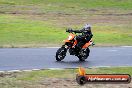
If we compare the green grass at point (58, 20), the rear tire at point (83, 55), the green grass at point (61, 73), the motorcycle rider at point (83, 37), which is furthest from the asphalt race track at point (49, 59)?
the green grass at point (58, 20)

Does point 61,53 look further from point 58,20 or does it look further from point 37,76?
point 58,20

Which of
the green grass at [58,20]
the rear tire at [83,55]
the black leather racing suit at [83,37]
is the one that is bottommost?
the green grass at [58,20]

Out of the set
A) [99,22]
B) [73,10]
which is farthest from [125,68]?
[73,10]

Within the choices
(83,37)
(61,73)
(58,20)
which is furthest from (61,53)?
(58,20)

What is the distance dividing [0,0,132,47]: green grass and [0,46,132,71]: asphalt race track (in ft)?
10.5

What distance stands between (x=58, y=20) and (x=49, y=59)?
2266 centimetres

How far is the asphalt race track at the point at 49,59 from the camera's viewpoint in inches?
782

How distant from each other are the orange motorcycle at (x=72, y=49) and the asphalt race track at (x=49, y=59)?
0.76ft

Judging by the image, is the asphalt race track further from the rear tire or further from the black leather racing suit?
the black leather racing suit

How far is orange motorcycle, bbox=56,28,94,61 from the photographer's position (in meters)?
21.2

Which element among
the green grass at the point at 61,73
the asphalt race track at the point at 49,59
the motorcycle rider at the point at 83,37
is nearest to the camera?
the green grass at the point at 61,73

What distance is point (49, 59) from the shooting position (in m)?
21.9

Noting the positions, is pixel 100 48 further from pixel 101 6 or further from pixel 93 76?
pixel 101 6

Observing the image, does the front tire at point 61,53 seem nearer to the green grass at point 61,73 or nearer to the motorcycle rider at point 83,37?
the motorcycle rider at point 83,37
